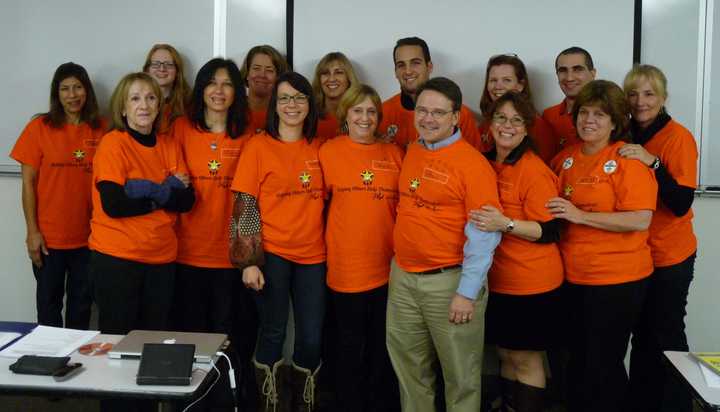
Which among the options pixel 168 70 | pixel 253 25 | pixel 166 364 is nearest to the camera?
pixel 166 364

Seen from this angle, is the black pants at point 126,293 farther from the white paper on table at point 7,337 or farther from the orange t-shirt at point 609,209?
the orange t-shirt at point 609,209

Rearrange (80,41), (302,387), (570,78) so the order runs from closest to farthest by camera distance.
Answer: (302,387)
(570,78)
(80,41)

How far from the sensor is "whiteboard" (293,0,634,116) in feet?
10.1

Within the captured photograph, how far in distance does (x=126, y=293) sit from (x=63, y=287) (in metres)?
1.10

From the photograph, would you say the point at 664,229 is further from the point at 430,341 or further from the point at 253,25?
the point at 253,25

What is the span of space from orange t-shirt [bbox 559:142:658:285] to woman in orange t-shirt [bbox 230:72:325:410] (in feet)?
3.44

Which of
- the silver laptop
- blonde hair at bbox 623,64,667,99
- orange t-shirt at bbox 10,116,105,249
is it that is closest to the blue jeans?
the silver laptop

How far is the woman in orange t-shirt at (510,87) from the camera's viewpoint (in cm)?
281

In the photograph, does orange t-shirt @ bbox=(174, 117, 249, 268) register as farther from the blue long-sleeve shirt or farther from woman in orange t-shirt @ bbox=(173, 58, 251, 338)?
the blue long-sleeve shirt

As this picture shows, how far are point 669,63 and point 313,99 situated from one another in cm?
189

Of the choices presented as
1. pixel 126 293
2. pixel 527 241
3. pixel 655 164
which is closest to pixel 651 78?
pixel 655 164

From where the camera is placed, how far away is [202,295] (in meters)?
2.66

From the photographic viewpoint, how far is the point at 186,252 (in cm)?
262

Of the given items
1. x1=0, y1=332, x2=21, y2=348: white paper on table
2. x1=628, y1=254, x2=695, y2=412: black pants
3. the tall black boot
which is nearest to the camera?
Result: x1=0, y1=332, x2=21, y2=348: white paper on table
